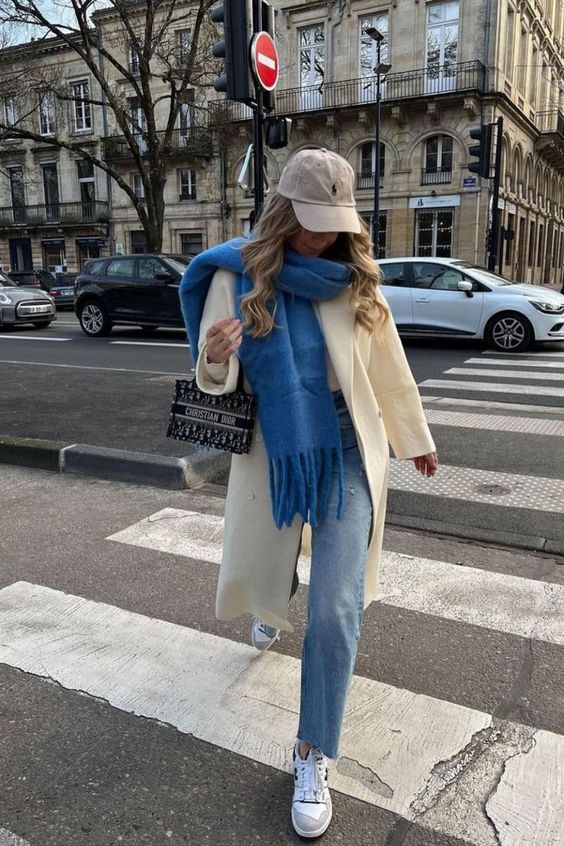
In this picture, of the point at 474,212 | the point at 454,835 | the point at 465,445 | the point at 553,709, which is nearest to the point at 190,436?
the point at 454,835

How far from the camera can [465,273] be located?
39.0 feet

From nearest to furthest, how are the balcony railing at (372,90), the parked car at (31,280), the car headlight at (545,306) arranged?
the car headlight at (545,306)
the balcony railing at (372,90)
the parked car at (31,280)

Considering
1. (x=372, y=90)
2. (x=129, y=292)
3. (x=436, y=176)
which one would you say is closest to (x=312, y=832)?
(x=129, y=292)

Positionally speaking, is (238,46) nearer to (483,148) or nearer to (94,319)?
(94,319)

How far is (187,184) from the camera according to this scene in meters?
36.6

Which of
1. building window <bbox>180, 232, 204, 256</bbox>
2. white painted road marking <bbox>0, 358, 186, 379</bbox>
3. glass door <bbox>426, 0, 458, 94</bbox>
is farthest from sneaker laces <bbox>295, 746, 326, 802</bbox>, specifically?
building window <bbox>180, 232, 204, 256</bbox>

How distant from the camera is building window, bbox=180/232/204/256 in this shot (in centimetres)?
3666

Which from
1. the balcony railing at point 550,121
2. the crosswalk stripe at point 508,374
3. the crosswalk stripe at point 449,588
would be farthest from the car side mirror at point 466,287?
the balcony railing at point 550,121

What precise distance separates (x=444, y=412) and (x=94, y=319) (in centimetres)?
1054

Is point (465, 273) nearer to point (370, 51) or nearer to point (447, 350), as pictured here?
point (447, 350)

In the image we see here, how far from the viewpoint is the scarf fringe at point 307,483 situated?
2010 mm

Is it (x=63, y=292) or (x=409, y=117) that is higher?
(x=409, y=117)

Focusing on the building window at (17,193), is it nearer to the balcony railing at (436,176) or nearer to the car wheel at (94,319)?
the balcony railing at (436,176)

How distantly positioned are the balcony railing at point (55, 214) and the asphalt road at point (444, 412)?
29.1 metres
